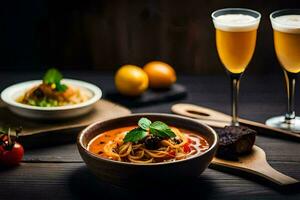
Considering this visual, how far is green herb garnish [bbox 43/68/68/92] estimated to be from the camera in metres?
2.74

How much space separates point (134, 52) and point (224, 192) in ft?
5.49

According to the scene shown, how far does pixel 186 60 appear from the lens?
365 cm

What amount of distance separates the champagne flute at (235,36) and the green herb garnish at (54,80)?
2.30 ft

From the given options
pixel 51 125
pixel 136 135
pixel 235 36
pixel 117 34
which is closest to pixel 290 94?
pixel 235 36

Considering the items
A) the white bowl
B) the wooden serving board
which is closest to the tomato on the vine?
the white bowl

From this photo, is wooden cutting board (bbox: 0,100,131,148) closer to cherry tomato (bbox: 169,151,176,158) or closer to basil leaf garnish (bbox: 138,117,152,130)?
basil leaf garnish (bbox: 138,117,152,130)

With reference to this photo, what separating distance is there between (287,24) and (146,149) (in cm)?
80

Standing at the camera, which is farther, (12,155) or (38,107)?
(38,107)

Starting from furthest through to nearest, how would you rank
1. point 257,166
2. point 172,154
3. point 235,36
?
point 235,36
point 257,166
point 172,154

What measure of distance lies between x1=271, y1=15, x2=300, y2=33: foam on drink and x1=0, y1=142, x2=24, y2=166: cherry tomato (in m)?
1.08

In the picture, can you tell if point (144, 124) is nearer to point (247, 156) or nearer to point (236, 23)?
point (247, 156)

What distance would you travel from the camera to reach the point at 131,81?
297 centimetres

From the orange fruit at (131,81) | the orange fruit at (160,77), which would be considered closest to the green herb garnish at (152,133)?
the orange fruit at (131,81)

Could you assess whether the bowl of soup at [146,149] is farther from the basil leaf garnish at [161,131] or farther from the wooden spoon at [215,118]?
the wooden spoon at [215,118]
